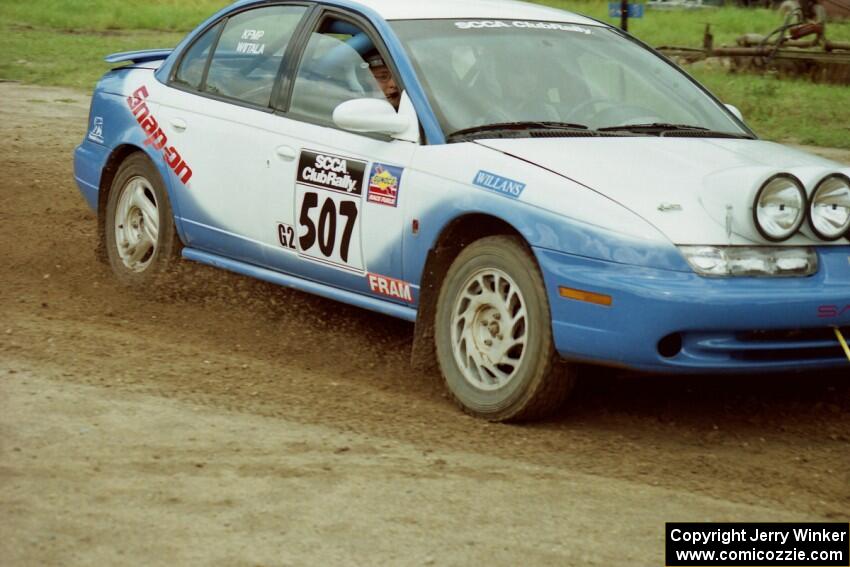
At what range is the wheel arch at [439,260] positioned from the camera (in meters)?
5.81

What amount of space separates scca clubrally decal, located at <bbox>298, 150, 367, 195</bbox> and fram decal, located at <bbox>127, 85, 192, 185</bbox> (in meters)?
0.98

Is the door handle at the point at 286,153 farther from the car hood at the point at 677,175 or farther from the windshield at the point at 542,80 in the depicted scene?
the car hood at the point at 677,175

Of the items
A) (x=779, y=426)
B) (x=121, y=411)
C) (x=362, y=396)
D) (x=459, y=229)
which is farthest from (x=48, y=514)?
(x=779, y=426)

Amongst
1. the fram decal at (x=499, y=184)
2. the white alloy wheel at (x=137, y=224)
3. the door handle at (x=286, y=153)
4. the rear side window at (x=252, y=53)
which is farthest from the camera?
the white alloy wheel at (x=137, y=224)

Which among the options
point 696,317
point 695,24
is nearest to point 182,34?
point 695,24

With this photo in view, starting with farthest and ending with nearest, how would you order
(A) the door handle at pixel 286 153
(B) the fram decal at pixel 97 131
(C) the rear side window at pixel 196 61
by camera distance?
(B) the fram decal at pixel 97 131 → (C) the rear side window at pixel 196 61 → (A) the door handle at pixel 286 153

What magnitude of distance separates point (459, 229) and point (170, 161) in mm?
2096

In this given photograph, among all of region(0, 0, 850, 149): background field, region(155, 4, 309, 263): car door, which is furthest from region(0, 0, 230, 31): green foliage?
region(155, 4, 309, 263): car door

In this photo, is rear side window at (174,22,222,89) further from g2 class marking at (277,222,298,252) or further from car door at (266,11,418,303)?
g2 class marking at (277,222,298,252)

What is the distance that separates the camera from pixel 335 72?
6695 millimetres

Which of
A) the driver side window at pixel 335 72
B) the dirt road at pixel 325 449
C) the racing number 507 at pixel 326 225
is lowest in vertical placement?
the dirt road at pixel 325 449

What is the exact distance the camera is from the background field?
16.9 m

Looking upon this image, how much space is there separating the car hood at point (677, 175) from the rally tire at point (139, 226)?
90.9 inches

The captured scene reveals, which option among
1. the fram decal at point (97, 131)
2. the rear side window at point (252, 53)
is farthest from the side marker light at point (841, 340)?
the fram decal at point (97, 131)
